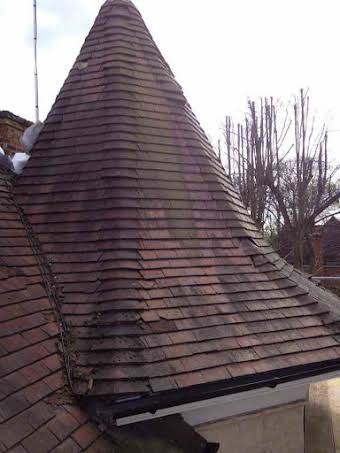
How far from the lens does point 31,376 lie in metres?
2.20

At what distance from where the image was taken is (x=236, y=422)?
Result: 10.3ft

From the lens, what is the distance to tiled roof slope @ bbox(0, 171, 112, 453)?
1.89 meters

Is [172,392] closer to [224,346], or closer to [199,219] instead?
[224,346]

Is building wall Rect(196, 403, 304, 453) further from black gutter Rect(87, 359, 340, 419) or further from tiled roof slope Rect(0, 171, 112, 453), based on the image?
tiled roof slope Rect(0, 171, 112, 453)

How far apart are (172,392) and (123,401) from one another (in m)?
0.29

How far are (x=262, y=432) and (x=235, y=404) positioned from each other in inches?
19.2

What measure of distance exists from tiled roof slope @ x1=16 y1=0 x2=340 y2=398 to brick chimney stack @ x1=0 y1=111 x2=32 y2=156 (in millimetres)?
883

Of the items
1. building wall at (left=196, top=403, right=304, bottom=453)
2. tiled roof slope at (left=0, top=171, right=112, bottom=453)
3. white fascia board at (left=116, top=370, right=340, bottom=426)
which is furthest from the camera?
building wall at (left=196, top=403, right=304, bottom=453)

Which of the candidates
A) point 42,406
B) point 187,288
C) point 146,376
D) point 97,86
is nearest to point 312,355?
point 187,288

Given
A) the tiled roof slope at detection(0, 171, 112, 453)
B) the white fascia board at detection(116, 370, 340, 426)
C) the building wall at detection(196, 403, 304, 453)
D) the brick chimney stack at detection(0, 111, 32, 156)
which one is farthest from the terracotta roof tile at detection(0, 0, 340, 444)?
the brick chimney stack at detection(0, 111, 32, 156)

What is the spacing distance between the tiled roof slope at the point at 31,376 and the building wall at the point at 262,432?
1179 millimetres

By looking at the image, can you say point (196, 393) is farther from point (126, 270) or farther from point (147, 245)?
point (147, 245)

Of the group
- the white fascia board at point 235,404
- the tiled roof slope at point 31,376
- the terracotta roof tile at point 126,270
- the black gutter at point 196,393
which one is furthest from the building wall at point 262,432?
the tiled roof slope at point 31,376

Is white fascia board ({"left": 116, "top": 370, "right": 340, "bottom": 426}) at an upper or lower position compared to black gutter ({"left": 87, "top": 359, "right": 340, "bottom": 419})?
lower
